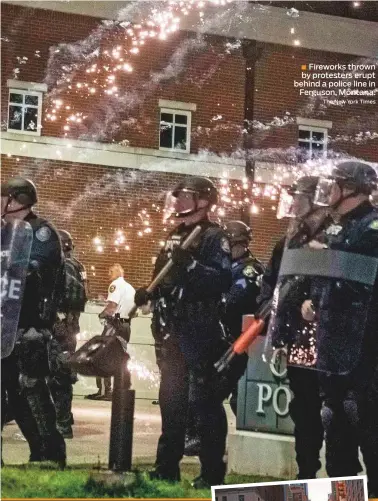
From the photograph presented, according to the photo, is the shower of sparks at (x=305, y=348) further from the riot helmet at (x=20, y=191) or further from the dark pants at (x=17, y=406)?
the riot helmet at (x=20, y=191)

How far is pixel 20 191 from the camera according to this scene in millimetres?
3287

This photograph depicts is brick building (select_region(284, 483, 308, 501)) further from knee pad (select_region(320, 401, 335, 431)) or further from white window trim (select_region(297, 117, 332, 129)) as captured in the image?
white window trim (select_region(297, 117, 332, 129))

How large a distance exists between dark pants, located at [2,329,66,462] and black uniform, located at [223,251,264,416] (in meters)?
0.88

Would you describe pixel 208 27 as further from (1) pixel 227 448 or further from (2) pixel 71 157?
(1) pixel 227 448

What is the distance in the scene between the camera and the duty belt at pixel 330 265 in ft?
10.7

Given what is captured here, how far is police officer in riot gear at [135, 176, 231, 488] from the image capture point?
132 inches

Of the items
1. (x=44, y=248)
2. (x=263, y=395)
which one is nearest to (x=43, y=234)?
(x=44, y=248)

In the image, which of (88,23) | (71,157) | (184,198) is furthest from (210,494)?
(88,23)

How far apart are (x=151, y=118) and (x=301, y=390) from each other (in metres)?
1.53

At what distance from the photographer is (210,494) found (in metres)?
3.27

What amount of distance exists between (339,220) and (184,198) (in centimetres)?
77

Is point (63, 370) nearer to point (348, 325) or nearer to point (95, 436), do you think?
point (95, 436)

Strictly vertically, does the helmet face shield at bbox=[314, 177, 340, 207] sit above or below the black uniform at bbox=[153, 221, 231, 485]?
above

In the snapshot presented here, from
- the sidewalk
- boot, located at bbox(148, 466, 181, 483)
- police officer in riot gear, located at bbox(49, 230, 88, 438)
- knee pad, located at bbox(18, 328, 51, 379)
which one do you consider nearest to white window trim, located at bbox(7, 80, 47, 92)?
police officer in riot gear, located at bbox(49, 230, 88, 438)
